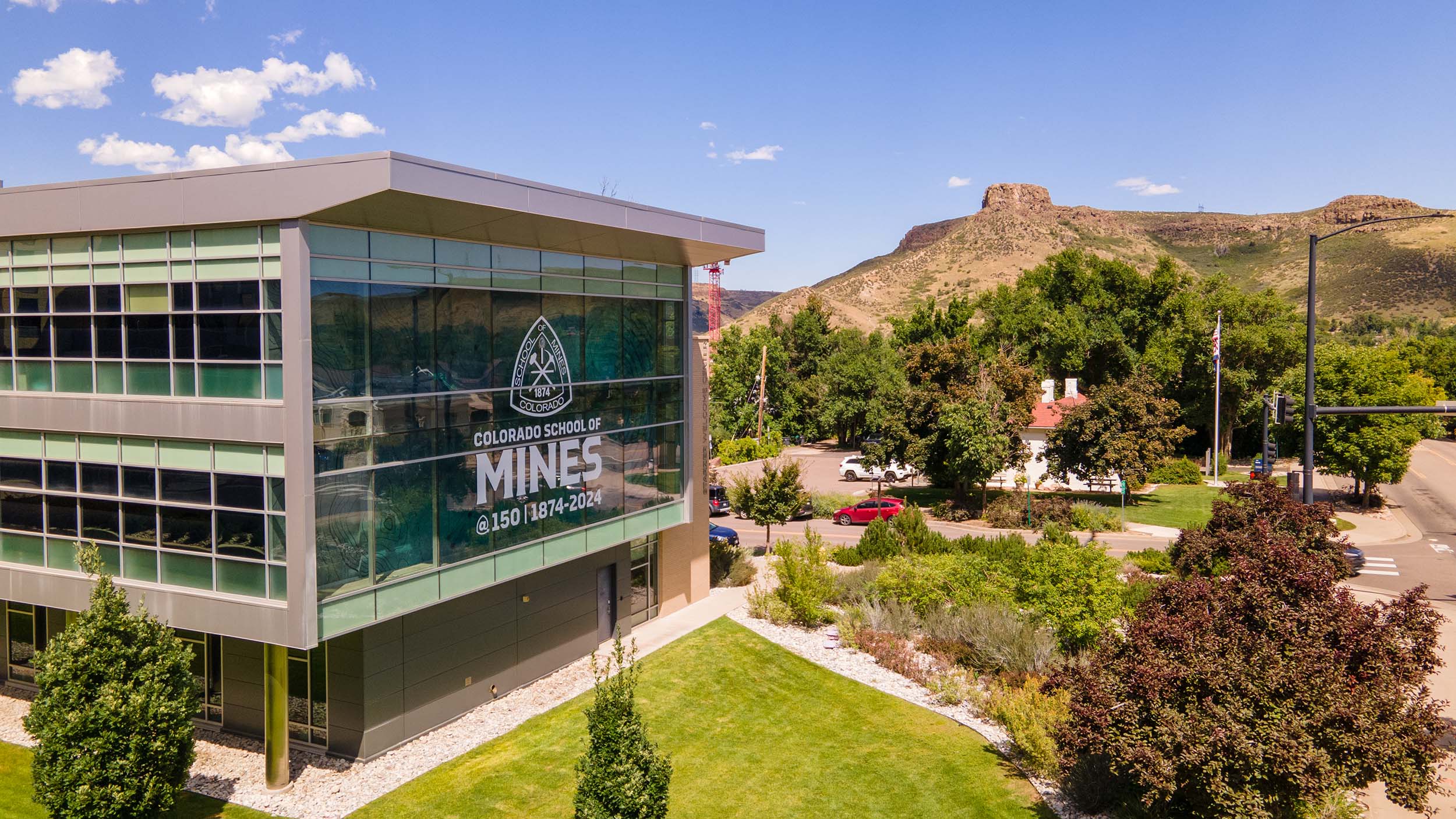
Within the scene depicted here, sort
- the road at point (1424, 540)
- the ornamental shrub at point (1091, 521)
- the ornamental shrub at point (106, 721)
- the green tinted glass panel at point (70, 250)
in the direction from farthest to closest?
1. the ornamental shrub at point (1091, 521)
2. the road at point (1424, 540)
3. the green tinted glass panel at point (70, 250)
4. the ornamental shrub at point (106, 721)

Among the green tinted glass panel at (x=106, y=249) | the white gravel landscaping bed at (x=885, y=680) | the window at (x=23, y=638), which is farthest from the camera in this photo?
the window at (x=23, y=638)

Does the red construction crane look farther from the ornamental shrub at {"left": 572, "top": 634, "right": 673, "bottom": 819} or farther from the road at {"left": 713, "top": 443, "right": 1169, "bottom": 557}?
the ornamental shrub at {"left": 572, "top": 634, "right": 673, "bottom": 819}

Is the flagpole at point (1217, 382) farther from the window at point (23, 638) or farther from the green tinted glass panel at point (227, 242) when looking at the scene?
the window at point (23, 638)

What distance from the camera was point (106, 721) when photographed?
13.3 meters

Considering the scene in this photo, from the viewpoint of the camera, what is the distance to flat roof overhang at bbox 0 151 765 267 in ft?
45.5

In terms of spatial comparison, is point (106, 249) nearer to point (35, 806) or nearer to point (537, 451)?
point (537, 451)

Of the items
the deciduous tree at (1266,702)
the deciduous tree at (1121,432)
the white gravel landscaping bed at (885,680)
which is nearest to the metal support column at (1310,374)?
the deciduous tree at (1266,702)

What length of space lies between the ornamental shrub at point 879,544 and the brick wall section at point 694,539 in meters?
7.99

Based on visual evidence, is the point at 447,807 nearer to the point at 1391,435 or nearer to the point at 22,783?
the point at 22,783

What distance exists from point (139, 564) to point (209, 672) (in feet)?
10.1

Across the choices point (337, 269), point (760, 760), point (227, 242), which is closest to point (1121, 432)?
point (760, 760)

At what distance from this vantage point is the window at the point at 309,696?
16.6 m

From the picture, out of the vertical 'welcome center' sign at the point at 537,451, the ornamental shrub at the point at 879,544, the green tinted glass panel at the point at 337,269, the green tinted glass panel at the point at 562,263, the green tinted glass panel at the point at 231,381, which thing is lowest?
the ornamental shrub at the point at 879,544

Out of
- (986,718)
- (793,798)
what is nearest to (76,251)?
(793,798)
